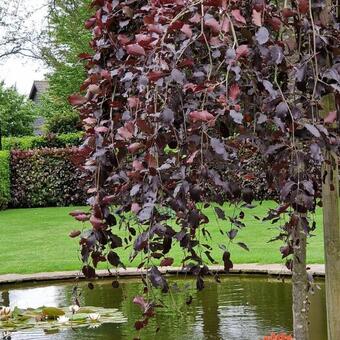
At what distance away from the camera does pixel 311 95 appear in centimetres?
188

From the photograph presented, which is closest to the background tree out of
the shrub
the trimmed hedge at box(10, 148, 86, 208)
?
the shrub

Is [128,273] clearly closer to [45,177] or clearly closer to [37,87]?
[45,177]

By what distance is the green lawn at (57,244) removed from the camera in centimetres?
709

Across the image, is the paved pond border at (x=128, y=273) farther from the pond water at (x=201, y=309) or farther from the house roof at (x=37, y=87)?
the house roof at (x=37, y=87)

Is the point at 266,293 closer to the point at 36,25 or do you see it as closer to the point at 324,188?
the point at 324,188

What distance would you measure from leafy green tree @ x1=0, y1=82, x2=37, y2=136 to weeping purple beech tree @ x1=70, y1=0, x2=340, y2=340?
23151 millimetres

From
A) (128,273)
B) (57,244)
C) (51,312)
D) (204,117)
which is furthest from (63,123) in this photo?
(204,117)

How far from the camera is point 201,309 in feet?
16.8

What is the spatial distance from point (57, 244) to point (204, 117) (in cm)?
711

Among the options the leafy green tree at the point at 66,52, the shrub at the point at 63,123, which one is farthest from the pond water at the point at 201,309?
the shrub at the point at 63,123

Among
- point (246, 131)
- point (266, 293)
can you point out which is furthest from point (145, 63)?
point (266, 293)

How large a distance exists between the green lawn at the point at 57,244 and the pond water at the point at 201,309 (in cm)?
47

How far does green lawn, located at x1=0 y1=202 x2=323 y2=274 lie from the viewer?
7086mm

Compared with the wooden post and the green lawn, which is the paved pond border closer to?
the green lawn
